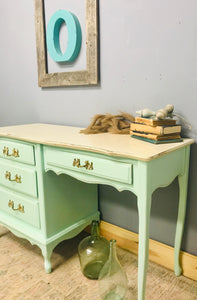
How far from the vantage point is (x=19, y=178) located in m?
1.50

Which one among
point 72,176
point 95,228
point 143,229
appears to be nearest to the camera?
point 143,229

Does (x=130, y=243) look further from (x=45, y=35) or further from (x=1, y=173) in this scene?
(x=45, y=35)

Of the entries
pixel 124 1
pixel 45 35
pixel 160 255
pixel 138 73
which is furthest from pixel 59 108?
pixel 160 255

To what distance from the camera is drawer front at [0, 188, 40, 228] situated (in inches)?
58.5

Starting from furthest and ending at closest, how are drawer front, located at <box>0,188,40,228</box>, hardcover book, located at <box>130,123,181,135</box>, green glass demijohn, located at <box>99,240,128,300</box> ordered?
drawer front, located at <box>0,188,40,228</box>
green glass demijohn, located at <box>99,240,128,300</box>
hardcover book, located at <box>130,123,181,135</box>

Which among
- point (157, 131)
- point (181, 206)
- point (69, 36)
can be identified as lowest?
point (181, 206)

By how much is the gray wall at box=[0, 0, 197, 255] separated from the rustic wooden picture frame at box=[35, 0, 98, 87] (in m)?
0.04

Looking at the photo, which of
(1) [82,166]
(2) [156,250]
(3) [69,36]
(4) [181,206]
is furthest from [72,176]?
(3) [69,36]

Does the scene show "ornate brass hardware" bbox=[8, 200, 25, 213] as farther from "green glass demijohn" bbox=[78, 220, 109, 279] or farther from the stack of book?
the stack of book

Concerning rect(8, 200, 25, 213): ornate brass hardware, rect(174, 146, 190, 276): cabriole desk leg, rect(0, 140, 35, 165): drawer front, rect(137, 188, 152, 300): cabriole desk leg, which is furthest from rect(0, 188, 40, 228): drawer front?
rect(174, 146, 190, 276): cabriole desk leg

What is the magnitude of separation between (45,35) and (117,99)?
2.62ft

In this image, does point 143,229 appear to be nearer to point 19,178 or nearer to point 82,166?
point 82,166

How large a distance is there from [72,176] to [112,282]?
1.87 feet

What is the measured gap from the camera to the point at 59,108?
6.28 feet
